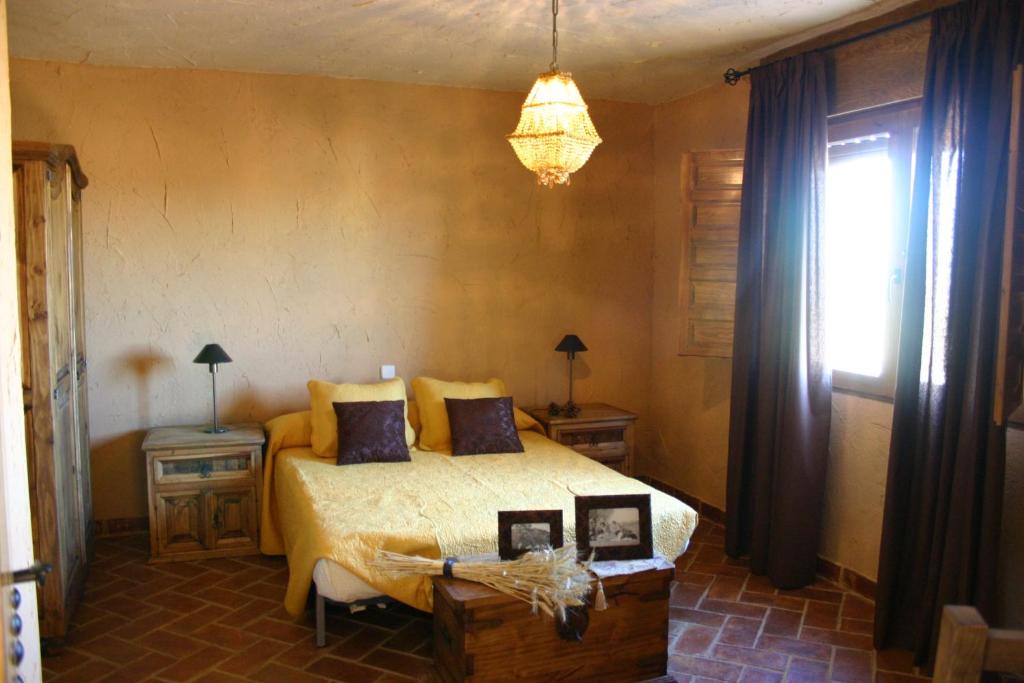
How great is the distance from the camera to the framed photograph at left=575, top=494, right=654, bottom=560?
109 inches

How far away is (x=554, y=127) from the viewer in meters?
2.79

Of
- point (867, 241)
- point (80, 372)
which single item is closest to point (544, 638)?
point (867, 241)

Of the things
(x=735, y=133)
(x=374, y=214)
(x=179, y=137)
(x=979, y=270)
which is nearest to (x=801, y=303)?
(x=979, y=270)

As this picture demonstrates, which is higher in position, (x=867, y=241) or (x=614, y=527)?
(x=867, y=241)

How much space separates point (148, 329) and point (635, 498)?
9.52ft

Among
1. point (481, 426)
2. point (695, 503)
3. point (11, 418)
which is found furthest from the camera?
point (695, 503)

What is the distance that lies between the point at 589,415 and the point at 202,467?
2205 millimetres

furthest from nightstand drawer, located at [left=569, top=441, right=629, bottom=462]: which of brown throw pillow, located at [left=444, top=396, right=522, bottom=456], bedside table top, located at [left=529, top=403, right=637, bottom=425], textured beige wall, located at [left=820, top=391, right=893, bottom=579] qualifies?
textured beige wall, located at [left=820, top=391, right=893, bottom=579]

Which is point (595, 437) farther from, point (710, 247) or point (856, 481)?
point (856, 481)

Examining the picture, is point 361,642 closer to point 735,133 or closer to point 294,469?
point 294,469

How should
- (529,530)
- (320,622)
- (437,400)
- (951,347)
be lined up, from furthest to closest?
(437,400) < (320,622) < (951,347) < (529,530)

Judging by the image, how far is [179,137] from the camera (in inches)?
167

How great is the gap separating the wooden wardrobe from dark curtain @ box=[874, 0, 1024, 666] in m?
3.26

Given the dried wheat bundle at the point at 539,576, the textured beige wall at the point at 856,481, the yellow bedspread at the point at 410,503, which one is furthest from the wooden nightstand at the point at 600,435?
the dried wheat bundle at the point at 539,576
